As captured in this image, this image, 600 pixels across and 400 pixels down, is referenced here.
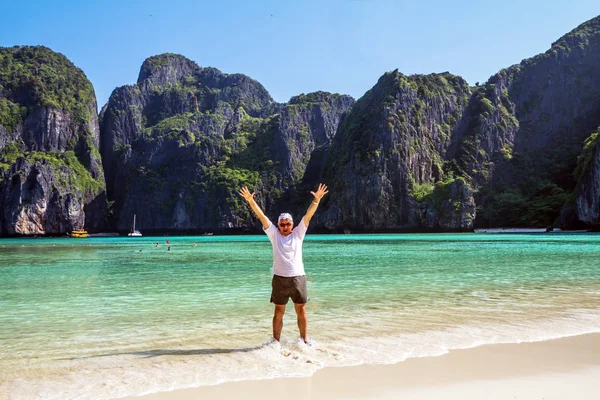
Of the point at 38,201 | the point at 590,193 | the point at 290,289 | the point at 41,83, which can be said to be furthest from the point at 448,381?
the point at 41,83

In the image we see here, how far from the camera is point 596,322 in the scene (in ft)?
26.5

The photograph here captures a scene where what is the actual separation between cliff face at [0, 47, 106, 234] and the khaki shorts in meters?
129

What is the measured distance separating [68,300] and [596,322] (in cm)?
1109

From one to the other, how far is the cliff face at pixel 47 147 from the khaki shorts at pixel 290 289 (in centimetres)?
12870

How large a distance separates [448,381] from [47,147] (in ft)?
505

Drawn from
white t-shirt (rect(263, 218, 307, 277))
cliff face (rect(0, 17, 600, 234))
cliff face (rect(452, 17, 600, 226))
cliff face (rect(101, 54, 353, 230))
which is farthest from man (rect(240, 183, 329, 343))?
cliff face (rect(101, 54, 353, 230))

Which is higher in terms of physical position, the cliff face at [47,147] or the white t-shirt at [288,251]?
the cliff face at [47,147]

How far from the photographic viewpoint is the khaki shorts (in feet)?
20.8

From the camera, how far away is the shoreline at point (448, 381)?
4617mm

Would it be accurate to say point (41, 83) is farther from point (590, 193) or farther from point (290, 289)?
point (290, 289)

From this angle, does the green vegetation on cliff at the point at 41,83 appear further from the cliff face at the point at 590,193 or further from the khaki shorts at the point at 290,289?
the khaki shorts at the point at 290,289

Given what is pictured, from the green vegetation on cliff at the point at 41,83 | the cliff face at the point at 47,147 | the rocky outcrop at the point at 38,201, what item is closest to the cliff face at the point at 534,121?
the rocky outcrop at the point at 38,201

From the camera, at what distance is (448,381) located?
501 cm

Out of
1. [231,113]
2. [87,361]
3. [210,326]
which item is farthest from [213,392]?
[231,113]
